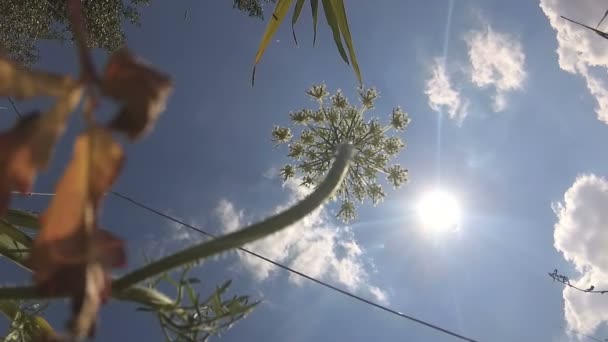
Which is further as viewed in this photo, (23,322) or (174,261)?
(23,322)

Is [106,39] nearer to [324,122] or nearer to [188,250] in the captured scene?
[324,122]

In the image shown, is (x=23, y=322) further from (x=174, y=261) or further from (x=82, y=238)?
(x=82, y=238)

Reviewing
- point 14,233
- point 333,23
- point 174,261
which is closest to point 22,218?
point 14,233

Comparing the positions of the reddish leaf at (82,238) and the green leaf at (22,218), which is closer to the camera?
the reddish leaf at (82,238)

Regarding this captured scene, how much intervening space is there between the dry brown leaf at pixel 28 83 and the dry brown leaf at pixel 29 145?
0.04 ft

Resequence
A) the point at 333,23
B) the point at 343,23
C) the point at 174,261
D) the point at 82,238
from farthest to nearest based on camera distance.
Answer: the point at 333,23
the point at 343,23
the point at 174,261
the point at 82,238

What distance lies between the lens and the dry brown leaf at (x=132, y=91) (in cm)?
34

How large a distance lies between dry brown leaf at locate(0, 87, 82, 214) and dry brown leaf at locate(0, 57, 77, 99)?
0.04 ft

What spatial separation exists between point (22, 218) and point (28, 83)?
5.21 ft

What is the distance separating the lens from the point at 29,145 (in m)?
0.32

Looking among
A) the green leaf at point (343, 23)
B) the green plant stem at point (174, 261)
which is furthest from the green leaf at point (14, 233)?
the green leaf at point (343, 23)

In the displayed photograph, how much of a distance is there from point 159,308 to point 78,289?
1.73 ft

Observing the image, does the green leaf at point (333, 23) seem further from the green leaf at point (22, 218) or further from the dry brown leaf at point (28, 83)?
the dry brown leaf at point (28, 83)

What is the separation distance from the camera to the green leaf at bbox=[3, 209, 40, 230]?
1.73 meters
